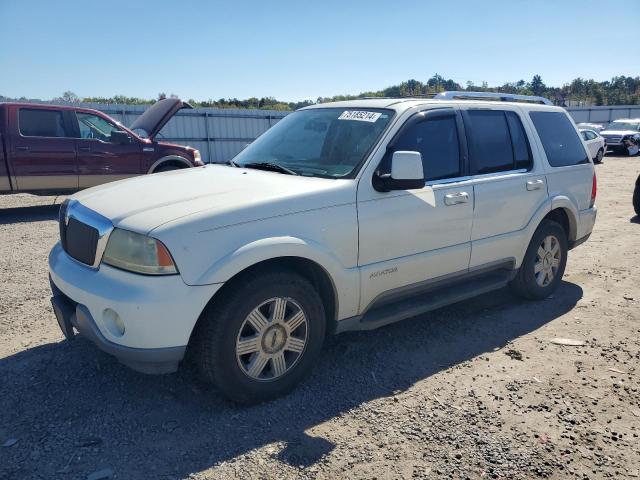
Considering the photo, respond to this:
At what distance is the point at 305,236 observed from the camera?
3.20 m

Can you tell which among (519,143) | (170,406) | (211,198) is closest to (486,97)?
(519,143)

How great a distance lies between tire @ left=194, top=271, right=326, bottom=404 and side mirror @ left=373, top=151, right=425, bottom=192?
876 millimetres

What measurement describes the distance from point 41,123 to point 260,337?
791 centimetres

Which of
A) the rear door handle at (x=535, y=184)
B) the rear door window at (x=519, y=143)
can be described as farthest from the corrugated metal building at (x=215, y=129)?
the rear door handle at (x=535, y=184)

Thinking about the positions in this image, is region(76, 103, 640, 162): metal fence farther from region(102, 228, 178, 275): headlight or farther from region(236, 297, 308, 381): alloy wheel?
region(236, 297, 308, 381): alloy wheel

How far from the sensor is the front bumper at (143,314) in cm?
275

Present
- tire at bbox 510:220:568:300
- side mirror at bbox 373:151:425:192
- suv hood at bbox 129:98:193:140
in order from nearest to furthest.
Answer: side mirror at bbox 373:151:425:192
tire at bbox 510:220:568:300
suv hood at bbox 129:98:193:140

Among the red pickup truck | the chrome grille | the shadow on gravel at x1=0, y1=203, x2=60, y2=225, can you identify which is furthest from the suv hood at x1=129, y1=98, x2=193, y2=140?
the chrome grille

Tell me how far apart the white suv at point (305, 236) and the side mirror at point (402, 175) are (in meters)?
0.01

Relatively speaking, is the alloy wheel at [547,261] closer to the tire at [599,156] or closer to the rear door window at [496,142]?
the rear door window at [496,142]

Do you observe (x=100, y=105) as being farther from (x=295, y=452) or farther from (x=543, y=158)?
(x=295, y=452)

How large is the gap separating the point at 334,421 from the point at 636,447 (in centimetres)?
170

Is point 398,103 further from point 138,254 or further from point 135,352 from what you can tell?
point 135,352

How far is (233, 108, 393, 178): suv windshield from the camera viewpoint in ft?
12.2
